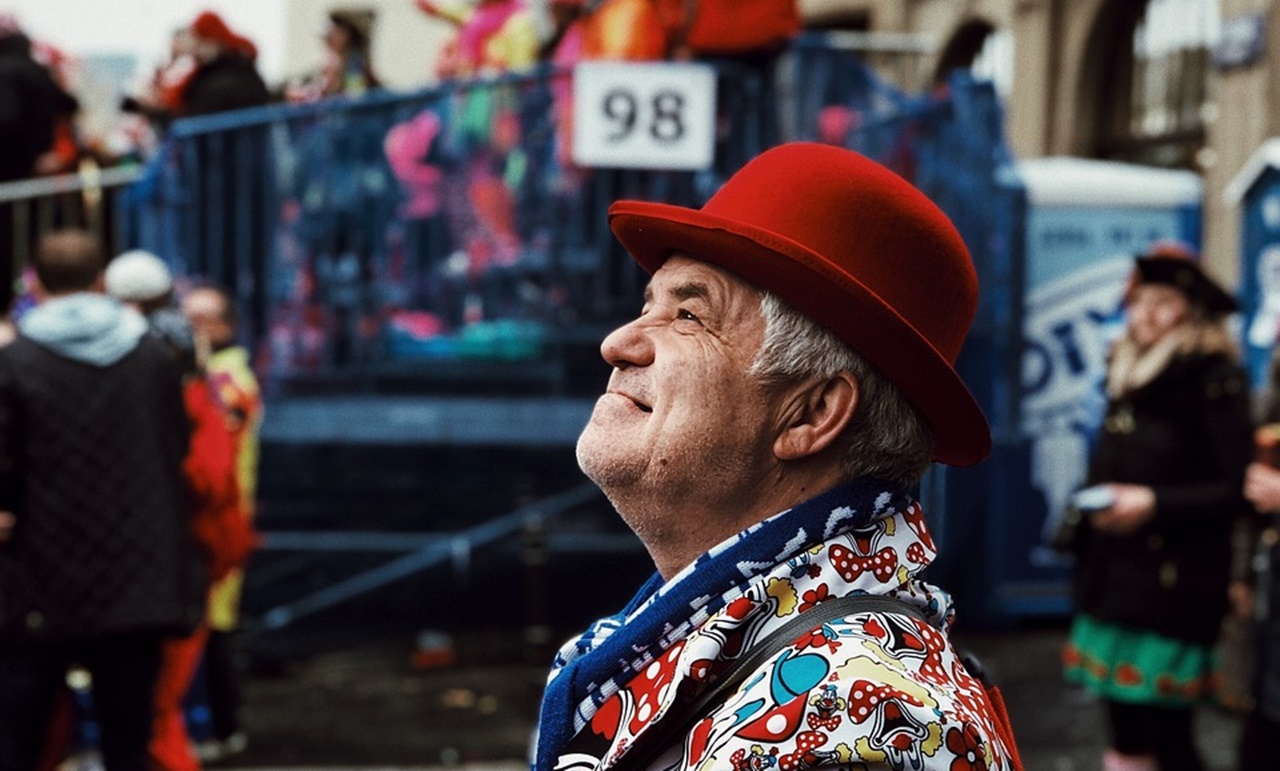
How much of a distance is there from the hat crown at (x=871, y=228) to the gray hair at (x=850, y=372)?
76mm

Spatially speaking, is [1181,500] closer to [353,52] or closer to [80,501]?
[80,501]


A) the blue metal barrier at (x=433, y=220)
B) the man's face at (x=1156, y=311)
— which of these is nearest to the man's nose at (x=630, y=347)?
the man's face at (x=1156, y=311)

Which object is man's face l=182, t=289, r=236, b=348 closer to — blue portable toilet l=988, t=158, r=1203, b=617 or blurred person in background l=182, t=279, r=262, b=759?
blurred person in background l=182, t=279, r=262, b=759

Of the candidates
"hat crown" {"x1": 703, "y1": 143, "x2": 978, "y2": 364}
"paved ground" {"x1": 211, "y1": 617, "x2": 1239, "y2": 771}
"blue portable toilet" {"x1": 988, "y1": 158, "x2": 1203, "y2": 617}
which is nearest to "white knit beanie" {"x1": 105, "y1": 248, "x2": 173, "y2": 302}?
"paved ground" {"x1": 211, "y1": 617, "x2": 1239, "y2": 771}

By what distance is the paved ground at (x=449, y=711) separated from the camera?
6.73m

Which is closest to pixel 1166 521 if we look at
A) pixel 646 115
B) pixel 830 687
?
pixel 646 115

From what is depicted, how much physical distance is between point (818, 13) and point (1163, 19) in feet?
19.1

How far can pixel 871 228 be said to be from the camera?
180 cm

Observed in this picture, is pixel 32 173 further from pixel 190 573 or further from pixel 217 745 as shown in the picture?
pixel 190 573

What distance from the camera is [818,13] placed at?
1912 cm

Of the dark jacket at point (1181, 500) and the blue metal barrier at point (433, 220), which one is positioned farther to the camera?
the blue metal barrier at point (433, 220)

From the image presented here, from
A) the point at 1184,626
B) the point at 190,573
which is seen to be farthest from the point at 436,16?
the point at 1184,626

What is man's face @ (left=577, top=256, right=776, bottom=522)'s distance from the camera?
1826 millimetres

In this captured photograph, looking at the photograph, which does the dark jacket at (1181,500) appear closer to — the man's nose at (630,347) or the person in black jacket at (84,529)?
the person in black jacket at (84,529)
